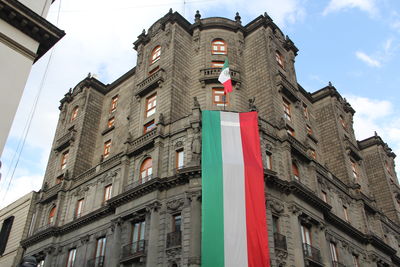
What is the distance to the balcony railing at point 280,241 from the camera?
89.7 ft

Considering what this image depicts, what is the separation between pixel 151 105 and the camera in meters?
36.6

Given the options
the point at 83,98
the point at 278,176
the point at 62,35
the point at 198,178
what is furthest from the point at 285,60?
the point at 62,35

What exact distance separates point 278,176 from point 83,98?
25.7 metres

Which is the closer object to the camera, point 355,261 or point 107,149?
point 355,261

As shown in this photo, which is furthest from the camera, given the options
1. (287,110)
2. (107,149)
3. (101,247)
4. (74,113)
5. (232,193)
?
(74,113)

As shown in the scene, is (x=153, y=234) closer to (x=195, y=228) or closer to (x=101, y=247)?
(x=195, y=228)

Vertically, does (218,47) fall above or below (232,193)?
above

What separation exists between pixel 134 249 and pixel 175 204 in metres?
4.45

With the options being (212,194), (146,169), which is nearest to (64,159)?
(146,169)

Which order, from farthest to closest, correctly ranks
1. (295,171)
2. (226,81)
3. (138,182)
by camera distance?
(295,171) < (138,182) < (226,81)

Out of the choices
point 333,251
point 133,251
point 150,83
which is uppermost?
point 150,83

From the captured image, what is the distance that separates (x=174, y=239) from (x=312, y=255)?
10.7 m

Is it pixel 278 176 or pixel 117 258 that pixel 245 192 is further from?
pixel 117 258

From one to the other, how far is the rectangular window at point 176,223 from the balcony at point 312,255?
9275mm
